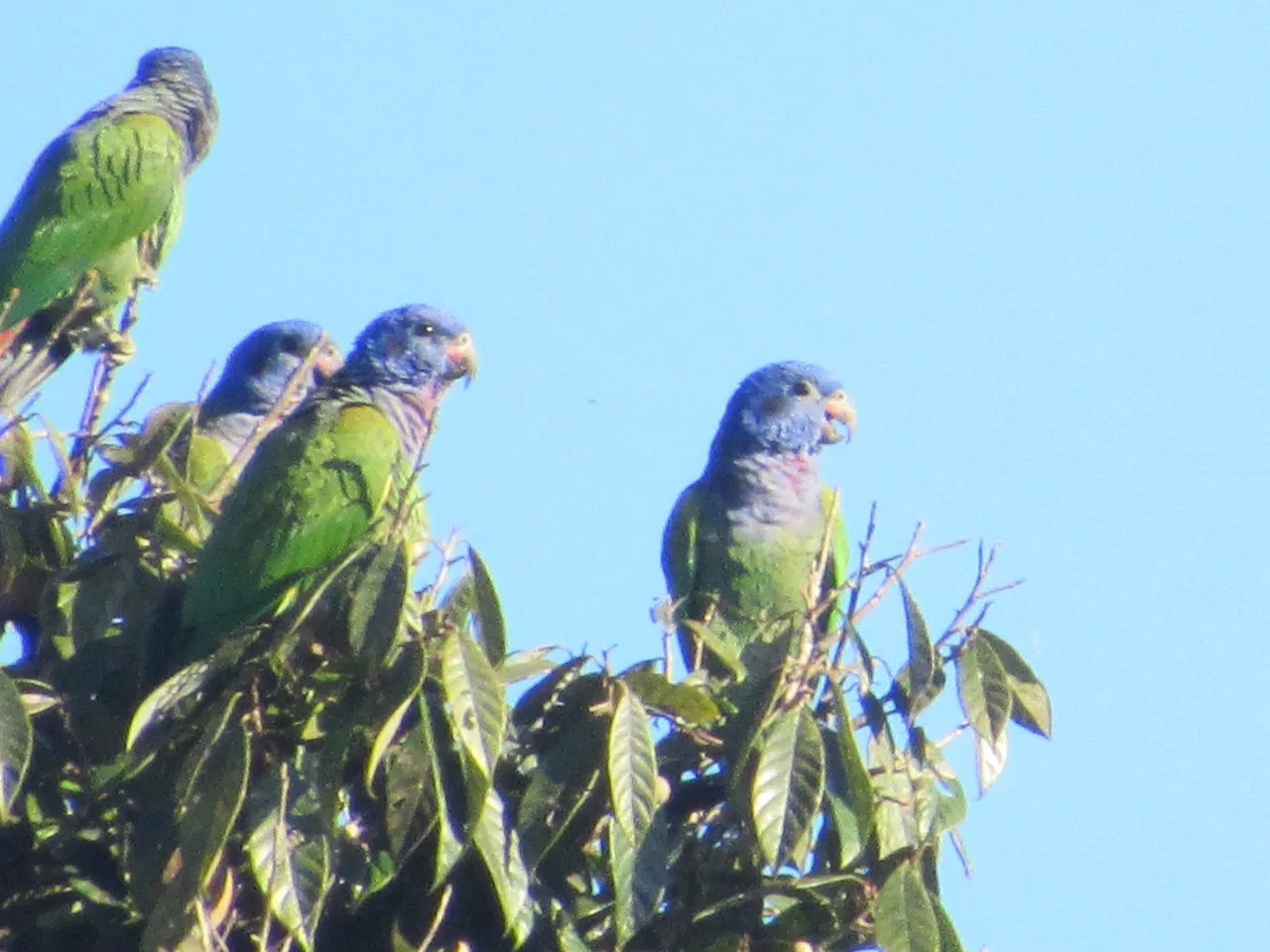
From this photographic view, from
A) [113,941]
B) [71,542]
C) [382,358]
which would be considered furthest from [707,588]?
[113,941]

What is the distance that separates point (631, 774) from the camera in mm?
3057

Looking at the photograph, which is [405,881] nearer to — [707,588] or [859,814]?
[859,814]

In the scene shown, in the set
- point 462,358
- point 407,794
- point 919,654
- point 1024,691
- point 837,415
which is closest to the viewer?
point 407,794

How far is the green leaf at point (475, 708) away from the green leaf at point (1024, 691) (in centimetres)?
100

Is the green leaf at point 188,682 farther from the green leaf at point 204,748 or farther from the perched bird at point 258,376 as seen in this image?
the perched bird at point 258,376

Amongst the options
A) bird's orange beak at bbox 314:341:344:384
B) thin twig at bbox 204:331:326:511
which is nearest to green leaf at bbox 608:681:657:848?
thin twig at bbox 204:331:326:511

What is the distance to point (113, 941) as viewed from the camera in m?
3.41

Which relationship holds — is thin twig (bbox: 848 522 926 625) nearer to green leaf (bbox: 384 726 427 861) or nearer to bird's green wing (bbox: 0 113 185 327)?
green leaf (bbox: 384 726 427 861)

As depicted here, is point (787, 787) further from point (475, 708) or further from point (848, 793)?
point (475, 708)

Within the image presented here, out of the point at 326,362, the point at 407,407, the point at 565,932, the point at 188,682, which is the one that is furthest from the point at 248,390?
the point at 565,932

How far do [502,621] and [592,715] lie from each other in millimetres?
235

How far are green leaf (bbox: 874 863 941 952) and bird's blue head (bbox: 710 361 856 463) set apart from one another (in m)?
2.88

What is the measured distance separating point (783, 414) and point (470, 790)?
3.14 m

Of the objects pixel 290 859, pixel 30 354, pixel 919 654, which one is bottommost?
pixel 290 859
